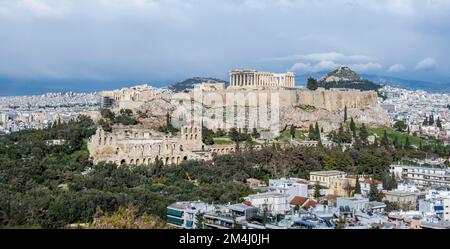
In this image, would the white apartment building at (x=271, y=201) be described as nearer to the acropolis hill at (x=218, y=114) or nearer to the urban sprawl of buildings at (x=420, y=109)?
the acropolis hill at (x=218, y=114)

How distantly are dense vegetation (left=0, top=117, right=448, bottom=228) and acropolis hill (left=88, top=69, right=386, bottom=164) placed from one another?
4.11ft

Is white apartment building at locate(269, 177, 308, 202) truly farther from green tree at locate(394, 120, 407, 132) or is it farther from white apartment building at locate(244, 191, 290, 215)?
green tree at locate(394, 120, 407, 132)

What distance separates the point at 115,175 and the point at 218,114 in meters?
9.36

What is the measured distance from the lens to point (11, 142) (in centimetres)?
1998

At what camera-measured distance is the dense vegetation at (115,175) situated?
1094cm

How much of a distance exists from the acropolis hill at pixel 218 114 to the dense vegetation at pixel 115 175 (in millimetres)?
1253

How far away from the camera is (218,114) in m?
24.2

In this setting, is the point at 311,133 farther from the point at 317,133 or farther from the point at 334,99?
the point at 334,99

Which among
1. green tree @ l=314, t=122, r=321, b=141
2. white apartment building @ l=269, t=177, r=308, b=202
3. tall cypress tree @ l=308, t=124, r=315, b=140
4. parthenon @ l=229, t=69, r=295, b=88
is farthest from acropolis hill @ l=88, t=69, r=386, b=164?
white apartment building @ l=269, t=177, r=308, b=202

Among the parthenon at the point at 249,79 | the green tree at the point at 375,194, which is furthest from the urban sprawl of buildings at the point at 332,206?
the parthenon at the point at 249,79

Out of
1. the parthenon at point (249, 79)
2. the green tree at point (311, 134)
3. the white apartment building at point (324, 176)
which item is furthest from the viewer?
the parthenon at point (249, 79)

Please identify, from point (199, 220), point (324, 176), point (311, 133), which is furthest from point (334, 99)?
point (199, 220)

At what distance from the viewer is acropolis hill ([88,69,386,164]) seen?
61.0 ft
